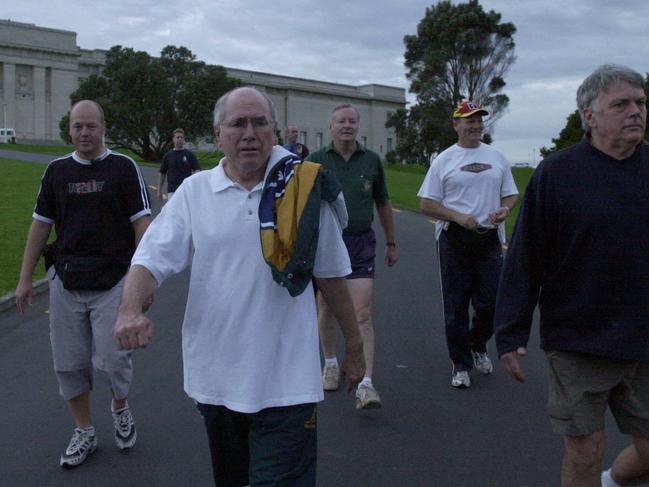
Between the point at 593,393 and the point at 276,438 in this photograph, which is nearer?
the point at 276,438

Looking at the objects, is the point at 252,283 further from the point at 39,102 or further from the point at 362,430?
the point at 39,102

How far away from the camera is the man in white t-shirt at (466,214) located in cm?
670

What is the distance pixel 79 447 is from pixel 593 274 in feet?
10.6

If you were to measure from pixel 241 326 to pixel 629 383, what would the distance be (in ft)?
5.49

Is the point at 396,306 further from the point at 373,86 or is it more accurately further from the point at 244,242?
the point at 373,86

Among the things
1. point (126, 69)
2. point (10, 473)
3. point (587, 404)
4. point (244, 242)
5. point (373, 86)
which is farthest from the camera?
point (373, 86)

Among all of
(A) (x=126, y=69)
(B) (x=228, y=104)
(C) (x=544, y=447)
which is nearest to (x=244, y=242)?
(B) (x=228, y=104)

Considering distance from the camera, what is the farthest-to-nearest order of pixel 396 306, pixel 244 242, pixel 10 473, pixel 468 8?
1. pixel 468 8
2. pixel 396 306
3. pixel 10 473
4. pixel 244 242

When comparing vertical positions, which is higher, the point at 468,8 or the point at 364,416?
the point at 468,8

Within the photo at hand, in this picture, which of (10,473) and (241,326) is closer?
(241,326)

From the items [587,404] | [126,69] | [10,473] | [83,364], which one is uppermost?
[126,69]

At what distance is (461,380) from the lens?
21.7 ft

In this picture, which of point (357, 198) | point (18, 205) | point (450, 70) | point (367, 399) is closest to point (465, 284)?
point (357, 198)

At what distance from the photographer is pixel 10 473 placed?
4.92m
